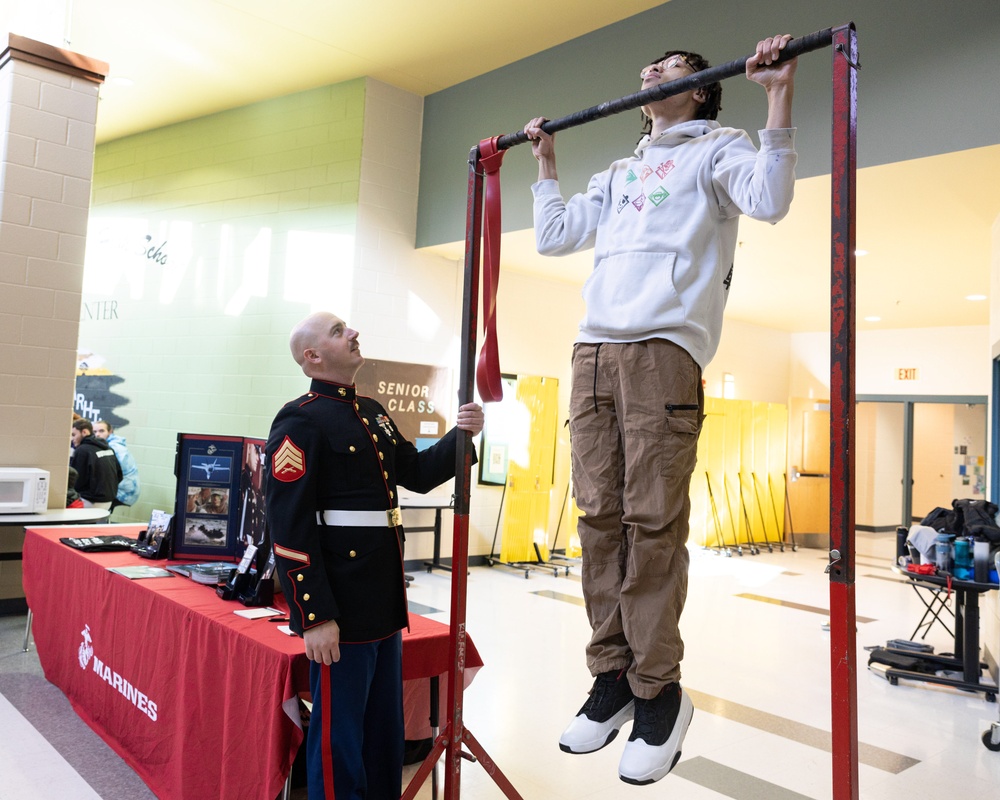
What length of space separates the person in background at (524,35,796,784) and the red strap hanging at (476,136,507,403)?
0.29m

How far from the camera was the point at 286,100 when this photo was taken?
26.0 feet

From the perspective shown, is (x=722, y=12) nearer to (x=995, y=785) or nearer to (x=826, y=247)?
(x=826, y=247)

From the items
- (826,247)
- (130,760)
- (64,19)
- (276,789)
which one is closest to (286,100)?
(64,19)

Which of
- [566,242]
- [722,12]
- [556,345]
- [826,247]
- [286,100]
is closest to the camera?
[566,242]

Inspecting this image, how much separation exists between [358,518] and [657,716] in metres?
1.09

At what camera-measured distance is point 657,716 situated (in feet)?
5.88

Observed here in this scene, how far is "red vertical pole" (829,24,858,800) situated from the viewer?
60.8 inches

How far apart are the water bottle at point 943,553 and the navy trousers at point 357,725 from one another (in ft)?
11.7

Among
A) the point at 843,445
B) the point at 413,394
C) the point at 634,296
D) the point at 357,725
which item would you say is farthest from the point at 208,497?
the point at 413,394

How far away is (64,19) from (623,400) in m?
6.18

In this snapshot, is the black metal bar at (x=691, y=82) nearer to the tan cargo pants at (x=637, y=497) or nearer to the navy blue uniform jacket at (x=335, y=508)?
the tan cargo pants at (x=637, y=497)

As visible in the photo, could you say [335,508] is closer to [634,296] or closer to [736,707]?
[634,296]

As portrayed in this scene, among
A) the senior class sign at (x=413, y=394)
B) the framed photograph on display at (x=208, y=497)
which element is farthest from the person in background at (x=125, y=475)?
the framed photograph on display at (x=208, y=497)

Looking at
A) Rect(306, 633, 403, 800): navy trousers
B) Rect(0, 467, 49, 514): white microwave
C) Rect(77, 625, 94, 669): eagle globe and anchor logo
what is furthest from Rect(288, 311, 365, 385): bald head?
→ Rect(0, 467, 49, 514): white microwave
